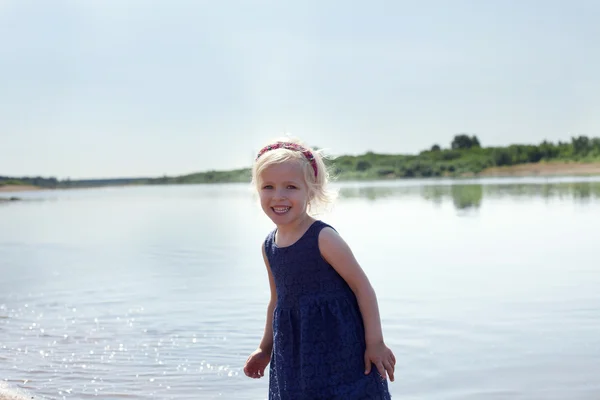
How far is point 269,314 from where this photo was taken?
9.56 feet

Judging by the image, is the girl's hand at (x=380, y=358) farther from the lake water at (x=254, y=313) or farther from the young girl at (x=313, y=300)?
the lake water at (x=254, y=313)

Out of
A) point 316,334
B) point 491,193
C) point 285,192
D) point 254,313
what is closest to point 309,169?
point 285,192

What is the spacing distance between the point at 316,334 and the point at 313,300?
12cm

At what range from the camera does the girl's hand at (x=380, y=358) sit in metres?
2.51

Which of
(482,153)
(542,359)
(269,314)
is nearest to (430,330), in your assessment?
(542,359)

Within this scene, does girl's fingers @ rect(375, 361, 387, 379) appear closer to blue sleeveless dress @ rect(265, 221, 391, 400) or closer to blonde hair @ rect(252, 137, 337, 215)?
blue sleeveless dress @ rect(265, 221, 391, 400)

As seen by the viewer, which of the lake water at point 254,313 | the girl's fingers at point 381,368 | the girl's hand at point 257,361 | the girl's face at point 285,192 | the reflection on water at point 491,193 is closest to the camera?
the girl's fingers at point 381,368

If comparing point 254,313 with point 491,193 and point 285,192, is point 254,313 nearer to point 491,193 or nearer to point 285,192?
point 285,192

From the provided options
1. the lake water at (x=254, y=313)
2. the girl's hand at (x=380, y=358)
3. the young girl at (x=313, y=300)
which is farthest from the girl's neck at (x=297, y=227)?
the lake water at (x=254, y=313)

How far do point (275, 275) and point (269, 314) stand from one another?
253mm

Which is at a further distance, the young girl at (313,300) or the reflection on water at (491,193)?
the reflection on water at (491,193)


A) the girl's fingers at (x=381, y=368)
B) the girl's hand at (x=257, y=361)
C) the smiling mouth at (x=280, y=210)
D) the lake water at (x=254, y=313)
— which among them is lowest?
the lake water at (x=254, y=313)

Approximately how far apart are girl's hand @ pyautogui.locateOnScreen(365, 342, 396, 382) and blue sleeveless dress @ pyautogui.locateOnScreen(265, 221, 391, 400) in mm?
33

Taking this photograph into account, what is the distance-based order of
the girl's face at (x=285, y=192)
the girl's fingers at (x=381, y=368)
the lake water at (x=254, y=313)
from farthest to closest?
the lake water at (x=254, y=313), the girl's face at (x=285, y=192), the girl's fingers at (x=381, y=368)
